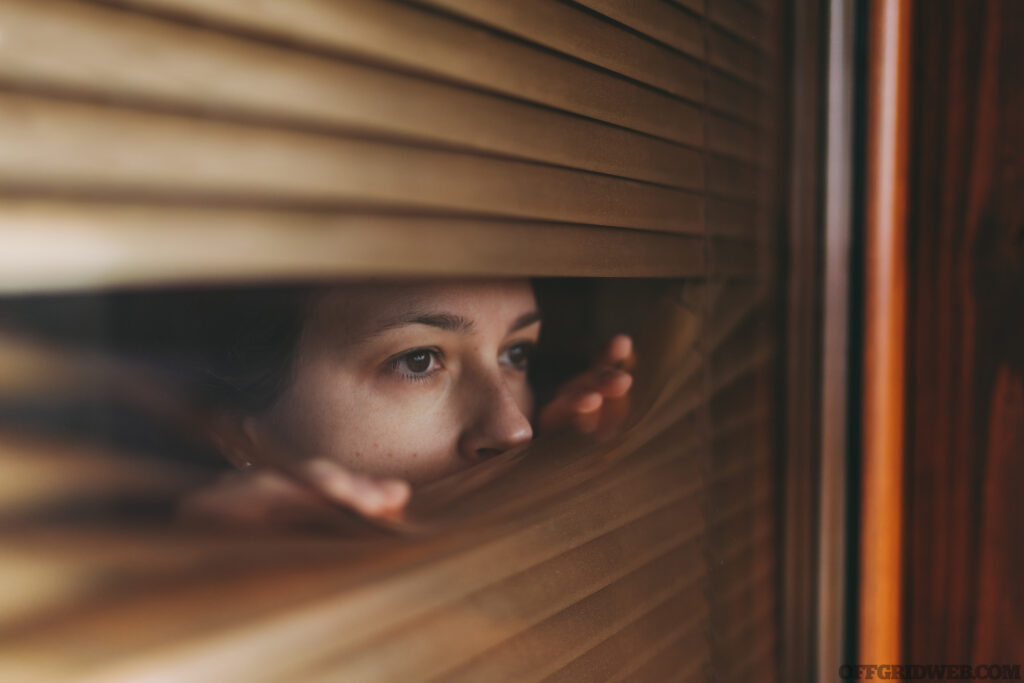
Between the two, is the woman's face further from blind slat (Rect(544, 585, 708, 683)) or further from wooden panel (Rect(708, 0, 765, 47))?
wooden panel (Rect(708, 0, 765, 47))

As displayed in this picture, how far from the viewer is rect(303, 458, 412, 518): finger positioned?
1.19 feet

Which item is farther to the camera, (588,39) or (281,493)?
(588,39)

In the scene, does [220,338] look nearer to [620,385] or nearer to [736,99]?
[620,385]

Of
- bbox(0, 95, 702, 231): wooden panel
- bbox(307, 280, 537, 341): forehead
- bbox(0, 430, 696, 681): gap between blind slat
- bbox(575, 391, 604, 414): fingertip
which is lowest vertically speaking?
bbox(0, 430, 696, 681): gap between blind slat

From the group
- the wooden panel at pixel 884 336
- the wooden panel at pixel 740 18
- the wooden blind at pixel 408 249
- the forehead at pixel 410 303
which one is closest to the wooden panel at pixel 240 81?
the wooden blind at pixel 408 249

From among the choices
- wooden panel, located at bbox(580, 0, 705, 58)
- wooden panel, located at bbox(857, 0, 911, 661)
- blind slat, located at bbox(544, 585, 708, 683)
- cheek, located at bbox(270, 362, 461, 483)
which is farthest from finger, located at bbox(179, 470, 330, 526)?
wooden panel, located at bbox(857, 0, 911, 661)

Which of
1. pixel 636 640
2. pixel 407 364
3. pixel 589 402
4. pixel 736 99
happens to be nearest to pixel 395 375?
pixel 407 364

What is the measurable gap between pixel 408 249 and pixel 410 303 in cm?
19

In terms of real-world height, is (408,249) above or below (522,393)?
above

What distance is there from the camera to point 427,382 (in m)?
0.58

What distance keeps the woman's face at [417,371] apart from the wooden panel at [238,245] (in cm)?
12

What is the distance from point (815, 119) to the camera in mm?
733

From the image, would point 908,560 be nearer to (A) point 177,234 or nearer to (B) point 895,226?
(B) point 895,226

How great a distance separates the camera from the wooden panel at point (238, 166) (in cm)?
25
